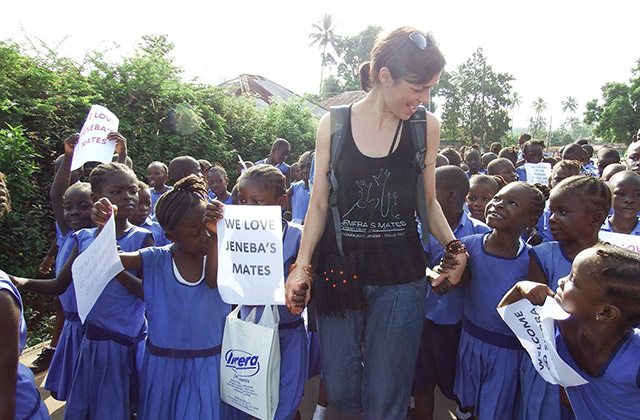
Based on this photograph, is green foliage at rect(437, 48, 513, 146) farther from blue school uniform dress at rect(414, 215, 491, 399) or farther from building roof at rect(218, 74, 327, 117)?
blue school uniform dress at rect(414, 215, 491, 399)

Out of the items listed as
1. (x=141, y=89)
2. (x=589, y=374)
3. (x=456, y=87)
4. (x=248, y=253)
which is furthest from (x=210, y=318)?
(x=456, y=87)

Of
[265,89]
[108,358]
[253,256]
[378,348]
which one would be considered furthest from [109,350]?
[265,89]

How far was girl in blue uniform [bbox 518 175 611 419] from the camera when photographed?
207 cm

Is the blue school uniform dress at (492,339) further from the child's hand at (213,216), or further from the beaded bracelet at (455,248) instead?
the child's hand at (213,216)

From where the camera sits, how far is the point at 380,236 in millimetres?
1867

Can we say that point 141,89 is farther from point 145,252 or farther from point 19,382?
point 19,382

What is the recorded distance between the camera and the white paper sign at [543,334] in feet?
5.03

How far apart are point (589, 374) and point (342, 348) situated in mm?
1001

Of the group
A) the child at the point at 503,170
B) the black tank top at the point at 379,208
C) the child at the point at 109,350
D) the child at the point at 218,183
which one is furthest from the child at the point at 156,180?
the child at the point at 503,170

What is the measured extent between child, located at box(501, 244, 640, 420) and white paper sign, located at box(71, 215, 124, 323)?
5.91 ft

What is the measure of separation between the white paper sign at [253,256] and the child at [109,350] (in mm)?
706

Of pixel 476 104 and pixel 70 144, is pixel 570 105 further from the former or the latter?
pixel 70 144

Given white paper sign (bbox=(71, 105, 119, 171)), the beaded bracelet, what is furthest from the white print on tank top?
white paper sign (bbox=(71, 105, 119, 171))

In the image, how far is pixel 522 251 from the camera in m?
2.28
